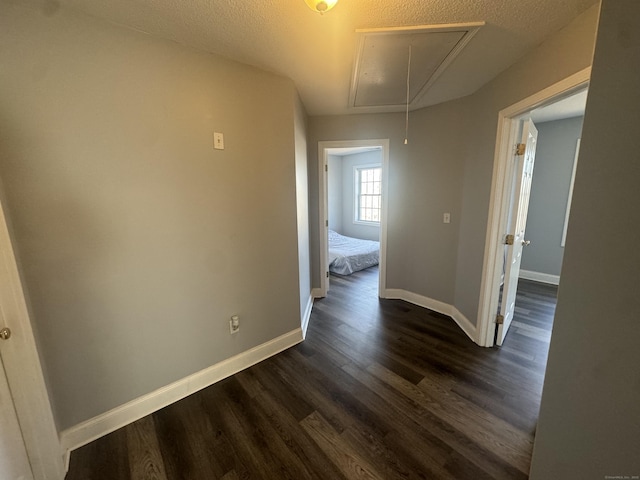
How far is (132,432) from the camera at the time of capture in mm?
1505

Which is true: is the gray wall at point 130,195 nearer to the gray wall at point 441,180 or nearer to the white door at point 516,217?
the gray wall at point 441,180

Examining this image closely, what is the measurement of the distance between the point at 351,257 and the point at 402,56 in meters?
3.16

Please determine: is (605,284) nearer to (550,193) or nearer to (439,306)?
(439,306)

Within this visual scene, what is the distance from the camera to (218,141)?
171cm

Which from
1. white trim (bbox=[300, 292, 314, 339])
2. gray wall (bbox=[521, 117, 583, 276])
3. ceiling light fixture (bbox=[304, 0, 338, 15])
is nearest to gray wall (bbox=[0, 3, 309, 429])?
white trim (bbox=[300, 292, 314, 339])

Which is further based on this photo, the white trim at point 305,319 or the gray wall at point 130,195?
the white trim at point 305,319

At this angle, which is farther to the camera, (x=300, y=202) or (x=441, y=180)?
(x=441, y=180)

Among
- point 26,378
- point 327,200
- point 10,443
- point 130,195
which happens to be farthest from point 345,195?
point 10,443

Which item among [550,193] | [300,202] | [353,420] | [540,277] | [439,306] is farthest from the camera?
[540,277]

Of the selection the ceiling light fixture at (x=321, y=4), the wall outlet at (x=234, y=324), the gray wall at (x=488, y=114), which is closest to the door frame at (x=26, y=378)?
the wall outlet at (x=234, y=324)

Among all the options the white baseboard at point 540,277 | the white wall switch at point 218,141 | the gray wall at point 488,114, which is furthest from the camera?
the white baseboard at point 540,277

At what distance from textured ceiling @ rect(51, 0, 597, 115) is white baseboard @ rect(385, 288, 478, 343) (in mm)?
2259

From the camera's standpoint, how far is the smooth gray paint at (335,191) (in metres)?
6.62

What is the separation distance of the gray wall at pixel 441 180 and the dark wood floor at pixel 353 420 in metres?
0.73
